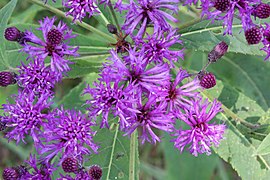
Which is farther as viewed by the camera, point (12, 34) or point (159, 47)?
point (12, 34)

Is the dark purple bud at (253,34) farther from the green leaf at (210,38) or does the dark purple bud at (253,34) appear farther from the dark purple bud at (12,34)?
the dark purple bud at (12,34)

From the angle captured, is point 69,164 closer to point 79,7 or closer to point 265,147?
point 79,7

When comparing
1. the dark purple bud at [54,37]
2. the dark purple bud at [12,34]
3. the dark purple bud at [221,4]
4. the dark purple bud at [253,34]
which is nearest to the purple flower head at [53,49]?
the dark purple bud at [54,37]

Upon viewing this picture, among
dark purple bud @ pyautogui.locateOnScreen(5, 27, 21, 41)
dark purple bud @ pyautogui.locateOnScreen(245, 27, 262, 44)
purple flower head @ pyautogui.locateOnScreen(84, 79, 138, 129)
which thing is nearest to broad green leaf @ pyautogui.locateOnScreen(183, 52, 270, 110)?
dark purple bud @ pyautogui.locateOnScreen(245, 27, 262, 44)

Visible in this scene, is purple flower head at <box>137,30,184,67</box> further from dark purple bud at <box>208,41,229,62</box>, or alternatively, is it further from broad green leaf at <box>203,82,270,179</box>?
broad green leaf at <box>203,82,270,179</box>

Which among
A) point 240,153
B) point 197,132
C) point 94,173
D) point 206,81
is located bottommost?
point 94,173

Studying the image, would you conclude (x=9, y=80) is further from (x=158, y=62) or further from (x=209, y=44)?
(x=209, y=44)

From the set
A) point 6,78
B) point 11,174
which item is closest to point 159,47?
point 6,78
